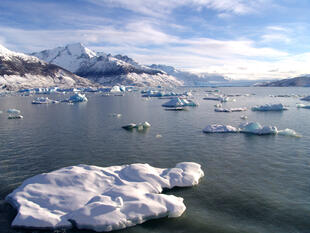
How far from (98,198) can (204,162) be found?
10.6 metres

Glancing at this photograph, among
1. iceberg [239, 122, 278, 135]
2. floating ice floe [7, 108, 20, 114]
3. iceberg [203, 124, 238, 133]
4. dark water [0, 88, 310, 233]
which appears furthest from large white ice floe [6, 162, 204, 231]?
floating ice floe [7, 108, 20, 114]

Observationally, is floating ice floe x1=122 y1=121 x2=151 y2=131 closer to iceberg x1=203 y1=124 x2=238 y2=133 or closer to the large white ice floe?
iceberg x1=203 y1=124 x2=238 y2=133

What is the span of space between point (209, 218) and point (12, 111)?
57.8 meters

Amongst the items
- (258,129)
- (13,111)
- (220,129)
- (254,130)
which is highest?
(258,129)

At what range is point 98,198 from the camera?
1408cm

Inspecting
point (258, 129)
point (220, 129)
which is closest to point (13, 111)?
point (220, 129)

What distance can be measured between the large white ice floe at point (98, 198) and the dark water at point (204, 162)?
0.56 meters

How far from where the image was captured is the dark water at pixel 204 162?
1330 cm

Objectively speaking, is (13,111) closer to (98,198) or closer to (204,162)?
(204,162)

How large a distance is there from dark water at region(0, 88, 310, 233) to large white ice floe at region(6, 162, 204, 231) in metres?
0.56

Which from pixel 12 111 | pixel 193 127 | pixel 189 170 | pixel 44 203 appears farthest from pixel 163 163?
pixel 12 111

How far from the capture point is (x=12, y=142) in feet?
98.9

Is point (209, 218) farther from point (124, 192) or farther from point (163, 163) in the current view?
point (163, 163)

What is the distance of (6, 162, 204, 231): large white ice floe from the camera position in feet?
41.4
